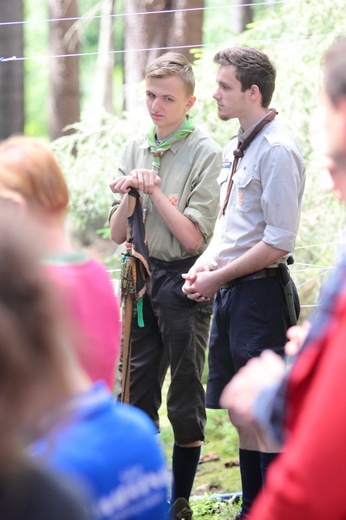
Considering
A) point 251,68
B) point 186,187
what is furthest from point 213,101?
point 251,68

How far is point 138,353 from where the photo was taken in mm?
4207

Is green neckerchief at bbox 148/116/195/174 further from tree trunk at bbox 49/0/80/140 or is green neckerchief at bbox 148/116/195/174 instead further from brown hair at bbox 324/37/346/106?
tree trunk at bbox 49/0/80/140

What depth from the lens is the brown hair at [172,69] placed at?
13.6 ft

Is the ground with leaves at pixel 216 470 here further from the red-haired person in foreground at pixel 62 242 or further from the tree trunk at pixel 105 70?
the tree trunk at pixel 105 70

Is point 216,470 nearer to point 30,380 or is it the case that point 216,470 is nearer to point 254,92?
point 254,92

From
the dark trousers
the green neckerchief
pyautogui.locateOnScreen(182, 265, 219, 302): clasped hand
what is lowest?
the dark trousers

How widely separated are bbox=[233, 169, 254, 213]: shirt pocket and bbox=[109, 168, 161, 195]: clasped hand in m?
0.38

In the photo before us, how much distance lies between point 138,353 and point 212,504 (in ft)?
2.94

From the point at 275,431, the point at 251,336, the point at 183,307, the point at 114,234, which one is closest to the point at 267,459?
the point at 251,336

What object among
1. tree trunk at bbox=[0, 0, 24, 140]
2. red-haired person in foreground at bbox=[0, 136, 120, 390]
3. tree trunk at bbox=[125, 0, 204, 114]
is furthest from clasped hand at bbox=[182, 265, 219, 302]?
tree trunk at bbox=[125, 0, 204, 114]

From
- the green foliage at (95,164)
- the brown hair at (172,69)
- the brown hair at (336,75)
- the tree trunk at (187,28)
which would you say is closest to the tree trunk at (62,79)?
the tree trunk at (187,28)

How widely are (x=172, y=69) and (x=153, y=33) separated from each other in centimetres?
559

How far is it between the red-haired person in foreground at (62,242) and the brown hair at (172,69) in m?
1.77

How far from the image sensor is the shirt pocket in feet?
12.5
